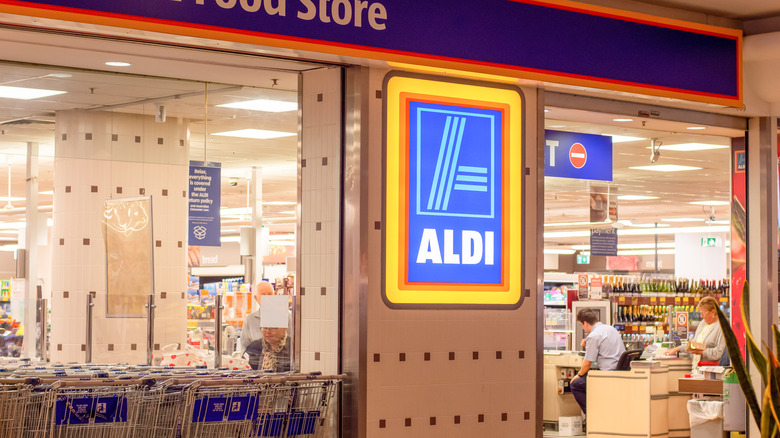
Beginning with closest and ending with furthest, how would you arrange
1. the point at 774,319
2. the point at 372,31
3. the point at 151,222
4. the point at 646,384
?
the point at 372,31 → the point at 151,222 → the point at 774,319 → the point at 646,384

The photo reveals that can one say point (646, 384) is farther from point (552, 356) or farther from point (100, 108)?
point (100, 108)

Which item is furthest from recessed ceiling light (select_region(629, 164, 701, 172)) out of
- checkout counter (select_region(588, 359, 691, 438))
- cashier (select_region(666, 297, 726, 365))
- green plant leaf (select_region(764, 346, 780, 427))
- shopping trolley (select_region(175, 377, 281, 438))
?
green plant leaf (select_region(764, 346, 780, 427))

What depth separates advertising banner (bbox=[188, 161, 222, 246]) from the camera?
8.25 m

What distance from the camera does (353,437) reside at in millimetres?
6359

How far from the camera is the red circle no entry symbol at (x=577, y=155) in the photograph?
940 cm

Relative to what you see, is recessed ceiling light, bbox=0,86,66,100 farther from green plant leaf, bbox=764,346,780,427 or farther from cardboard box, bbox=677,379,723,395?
cardboard box, bbox=677,379,723,395

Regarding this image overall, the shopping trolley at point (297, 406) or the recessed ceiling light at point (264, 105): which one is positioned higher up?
the recessed ceiling light at point (264, 105)

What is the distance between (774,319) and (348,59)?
16.1 feet

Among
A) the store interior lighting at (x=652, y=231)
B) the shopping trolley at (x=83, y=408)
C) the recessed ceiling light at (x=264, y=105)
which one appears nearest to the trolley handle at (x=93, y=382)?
the shopping trolley at (x=83, y=408)

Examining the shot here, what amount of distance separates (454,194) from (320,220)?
0.96 m

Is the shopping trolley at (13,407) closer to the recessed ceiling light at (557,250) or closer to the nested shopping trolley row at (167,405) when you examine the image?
the nested shopping trolley row at (167,405)

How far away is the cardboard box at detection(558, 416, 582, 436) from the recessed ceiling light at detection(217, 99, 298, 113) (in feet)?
22.6

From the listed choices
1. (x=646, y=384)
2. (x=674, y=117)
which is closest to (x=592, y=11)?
(x=674, y=117)

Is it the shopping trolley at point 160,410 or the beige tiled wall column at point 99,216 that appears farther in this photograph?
the beige tiled wall column at point 99,216
